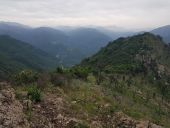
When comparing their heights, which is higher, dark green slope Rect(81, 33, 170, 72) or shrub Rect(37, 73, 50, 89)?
shrub Rect(37, 73, 50, 89)

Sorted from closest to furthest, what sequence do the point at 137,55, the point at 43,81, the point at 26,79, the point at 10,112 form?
the point at 10,112
the point at 43,81
the point at 26,79
the point at 137,55

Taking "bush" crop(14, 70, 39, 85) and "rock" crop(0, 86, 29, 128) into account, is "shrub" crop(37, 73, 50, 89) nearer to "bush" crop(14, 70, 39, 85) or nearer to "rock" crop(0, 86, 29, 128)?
"bush" crop(14, 70, 39, 85)

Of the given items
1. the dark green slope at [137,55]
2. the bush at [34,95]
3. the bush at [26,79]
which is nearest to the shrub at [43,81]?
the bush at [26,79]

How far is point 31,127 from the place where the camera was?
666 inches

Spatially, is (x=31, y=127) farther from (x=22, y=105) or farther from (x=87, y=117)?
(x=87, y=117)

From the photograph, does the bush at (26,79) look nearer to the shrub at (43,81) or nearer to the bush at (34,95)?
the shrub at (43,81)

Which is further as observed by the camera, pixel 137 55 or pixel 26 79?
pixel 137 55

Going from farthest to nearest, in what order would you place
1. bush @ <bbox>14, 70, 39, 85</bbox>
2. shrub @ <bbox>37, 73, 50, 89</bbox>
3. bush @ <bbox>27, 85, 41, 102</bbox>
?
bush @ <bbox>14, 70, 39, 85</bbox>, shrub @ <bbox>37, 73, 50, 89</bbox>, bush @ <bbox>27, 85, 41, 102</bbox>

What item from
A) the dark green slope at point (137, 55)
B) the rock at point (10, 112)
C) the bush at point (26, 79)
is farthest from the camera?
the dark green slope at point (137, 55)

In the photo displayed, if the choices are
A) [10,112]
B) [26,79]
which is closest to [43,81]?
[26,79]

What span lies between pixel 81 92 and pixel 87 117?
520cm

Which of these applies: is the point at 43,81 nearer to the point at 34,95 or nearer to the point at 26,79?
the point at 26,79

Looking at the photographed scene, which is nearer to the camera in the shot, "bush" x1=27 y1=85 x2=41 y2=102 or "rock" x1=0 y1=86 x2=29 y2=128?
"rock" x1=0 y1=86 x2=29 y2=128

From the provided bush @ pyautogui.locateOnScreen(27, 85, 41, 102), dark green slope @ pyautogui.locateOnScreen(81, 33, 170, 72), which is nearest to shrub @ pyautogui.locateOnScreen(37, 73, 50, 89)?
bush @ pyautogui.locateOnScreen(27, 85, 41, 102)
